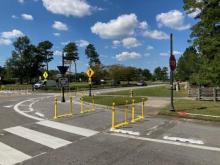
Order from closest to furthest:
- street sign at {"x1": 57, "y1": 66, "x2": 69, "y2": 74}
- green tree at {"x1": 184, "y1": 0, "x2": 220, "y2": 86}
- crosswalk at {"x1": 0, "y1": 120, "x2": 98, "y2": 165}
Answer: crosswalk at {"x1": 0, "y1": 120, "x2": 98, "y2": 165} → green tree at {"x1": 184, "y1": 0, "x2": 220, "y2": 86} → street sign at {"x1": 57, "y1": 66, "x2": 69, "y2": 74}

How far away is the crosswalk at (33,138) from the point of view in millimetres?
8305

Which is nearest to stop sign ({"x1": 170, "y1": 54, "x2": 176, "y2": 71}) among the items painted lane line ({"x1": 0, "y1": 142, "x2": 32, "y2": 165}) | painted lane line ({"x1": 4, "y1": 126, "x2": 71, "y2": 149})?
painted lane line ({"x1": 4, "y1": 126, "x2": 71, "y2": 149})

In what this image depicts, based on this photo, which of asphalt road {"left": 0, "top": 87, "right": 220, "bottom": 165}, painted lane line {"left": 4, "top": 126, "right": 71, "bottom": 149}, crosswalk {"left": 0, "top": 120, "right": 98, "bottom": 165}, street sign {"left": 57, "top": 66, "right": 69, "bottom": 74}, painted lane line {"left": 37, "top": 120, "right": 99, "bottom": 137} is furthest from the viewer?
street sign {"left": 57, "top": 66, "right": 69, "bottom": 74}

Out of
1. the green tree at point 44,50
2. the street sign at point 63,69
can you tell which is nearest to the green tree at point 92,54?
the green tree at point 44,50

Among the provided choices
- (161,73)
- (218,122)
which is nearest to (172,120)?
(218,122)

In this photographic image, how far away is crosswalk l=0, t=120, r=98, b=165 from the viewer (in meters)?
8.30

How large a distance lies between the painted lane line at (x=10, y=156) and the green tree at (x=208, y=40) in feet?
58.3

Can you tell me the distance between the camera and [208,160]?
7.83 m

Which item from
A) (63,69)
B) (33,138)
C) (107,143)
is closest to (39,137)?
(33,138)

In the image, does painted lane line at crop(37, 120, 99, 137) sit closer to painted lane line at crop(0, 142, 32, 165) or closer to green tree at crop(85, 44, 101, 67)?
painted lane line at crop(0, 142, 32, 165)

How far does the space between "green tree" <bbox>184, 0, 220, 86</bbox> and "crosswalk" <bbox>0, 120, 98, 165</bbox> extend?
14.1 m

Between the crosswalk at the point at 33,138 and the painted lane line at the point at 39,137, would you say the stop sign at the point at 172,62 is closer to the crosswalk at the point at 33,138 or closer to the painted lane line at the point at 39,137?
the crosswalk at the point at 33,138

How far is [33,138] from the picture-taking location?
10578 millimetres

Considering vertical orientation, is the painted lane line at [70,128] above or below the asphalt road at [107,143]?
above
